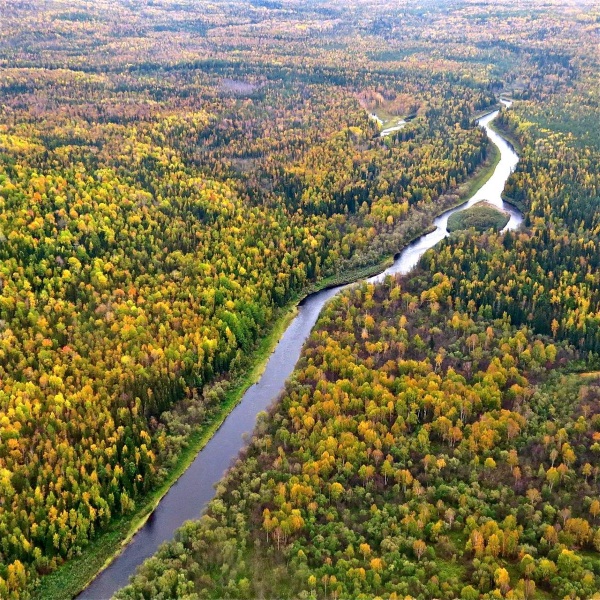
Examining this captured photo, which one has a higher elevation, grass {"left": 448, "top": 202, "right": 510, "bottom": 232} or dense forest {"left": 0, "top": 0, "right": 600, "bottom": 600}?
grass {"left": 448, "top": 202, "right": 510, "bottom": 232}

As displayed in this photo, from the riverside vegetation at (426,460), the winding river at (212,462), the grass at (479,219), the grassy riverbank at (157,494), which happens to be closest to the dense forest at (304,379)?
the riverside vegetation at (426,460)

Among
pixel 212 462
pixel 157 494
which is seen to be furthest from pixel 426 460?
pixel 157 494

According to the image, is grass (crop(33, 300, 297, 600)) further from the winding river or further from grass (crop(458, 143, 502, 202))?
grass (crop(458, 143, 502, 202))

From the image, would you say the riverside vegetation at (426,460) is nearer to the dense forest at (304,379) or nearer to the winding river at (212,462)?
the dense forest at (304,379)

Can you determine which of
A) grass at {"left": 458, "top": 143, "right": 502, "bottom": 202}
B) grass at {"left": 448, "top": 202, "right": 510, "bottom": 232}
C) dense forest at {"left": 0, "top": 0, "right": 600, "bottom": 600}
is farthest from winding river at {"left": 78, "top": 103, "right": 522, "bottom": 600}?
grass at {"left": 458, "top": 143, "right": 502, "bottom": 202}

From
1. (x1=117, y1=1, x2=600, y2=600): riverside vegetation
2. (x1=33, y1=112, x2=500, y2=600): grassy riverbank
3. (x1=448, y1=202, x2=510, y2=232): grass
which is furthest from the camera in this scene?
(x1=448, y1=202, x2=510, y2=232): grass

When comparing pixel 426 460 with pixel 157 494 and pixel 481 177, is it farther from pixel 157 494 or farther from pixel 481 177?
pixel 481 177

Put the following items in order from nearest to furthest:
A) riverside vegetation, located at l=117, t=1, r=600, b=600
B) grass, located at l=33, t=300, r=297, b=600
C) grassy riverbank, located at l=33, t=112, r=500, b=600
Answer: riverside vegetation, located at l=117, t=1, r=600, b=600 → grass, located at l=33, t=300, r=297, b=600 → grassy riverbank, located at l=33, t=112, r=500, b=600
